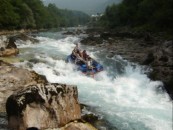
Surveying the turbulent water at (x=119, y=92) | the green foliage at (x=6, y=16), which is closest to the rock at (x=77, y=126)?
the turbulent water at (x=119, y=92)

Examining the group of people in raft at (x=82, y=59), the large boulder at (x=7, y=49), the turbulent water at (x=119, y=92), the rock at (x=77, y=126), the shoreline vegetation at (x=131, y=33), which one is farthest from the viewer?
the large boulder at (x=7, y=49)

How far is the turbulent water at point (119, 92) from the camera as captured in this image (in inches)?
578

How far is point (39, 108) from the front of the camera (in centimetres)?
1188

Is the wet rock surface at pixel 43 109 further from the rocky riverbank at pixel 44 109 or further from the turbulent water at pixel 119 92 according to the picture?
the turbulent water at pixel 119 92

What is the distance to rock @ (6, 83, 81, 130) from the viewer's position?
11.6 m

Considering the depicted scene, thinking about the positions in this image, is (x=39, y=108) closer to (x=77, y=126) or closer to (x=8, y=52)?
(x=77, y=126)

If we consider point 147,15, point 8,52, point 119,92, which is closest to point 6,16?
point 147,15

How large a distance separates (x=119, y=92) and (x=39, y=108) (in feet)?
27.0

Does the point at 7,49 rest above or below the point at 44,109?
above

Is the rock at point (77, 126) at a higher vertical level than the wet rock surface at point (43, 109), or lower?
lower

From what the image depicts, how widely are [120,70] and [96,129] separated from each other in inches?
537

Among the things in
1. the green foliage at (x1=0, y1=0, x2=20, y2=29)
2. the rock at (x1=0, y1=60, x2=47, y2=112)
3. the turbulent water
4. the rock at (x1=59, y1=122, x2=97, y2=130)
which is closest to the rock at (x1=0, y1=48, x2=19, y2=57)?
→ the turbulent water

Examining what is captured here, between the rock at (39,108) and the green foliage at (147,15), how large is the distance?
148 ft

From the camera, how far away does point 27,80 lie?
693 inches
